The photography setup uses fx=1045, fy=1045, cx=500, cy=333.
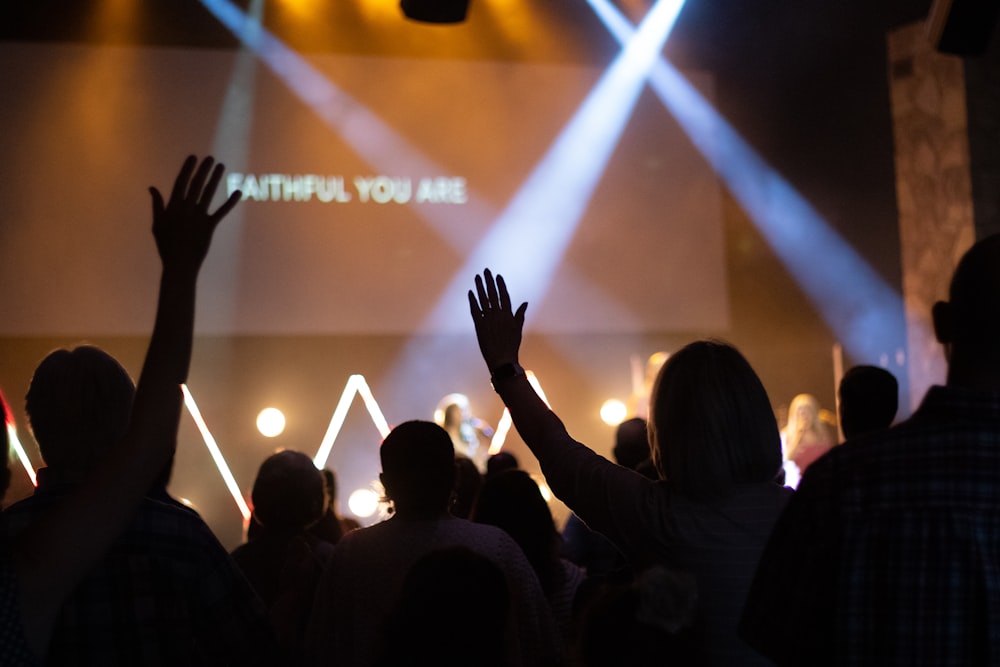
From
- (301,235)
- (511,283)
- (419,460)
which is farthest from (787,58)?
(419,460)

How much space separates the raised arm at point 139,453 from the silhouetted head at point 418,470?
3.10 feet

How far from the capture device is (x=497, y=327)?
1.76 meters

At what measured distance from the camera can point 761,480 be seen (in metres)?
1.56

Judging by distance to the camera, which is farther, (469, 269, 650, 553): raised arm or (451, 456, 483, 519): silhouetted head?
(451, 456, 483, 519): silhouetted head

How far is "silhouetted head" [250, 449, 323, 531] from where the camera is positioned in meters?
2.66

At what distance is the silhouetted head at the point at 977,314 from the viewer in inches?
44.6

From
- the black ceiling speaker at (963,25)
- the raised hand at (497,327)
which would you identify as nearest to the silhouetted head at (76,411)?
the raised hand at (497,327)

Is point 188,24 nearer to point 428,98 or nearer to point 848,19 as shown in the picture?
point 428,98

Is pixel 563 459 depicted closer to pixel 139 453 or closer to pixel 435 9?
pixel 139 453

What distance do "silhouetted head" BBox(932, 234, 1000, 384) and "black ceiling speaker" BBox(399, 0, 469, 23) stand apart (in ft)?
13.8

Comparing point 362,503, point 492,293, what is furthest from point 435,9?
point 362,503

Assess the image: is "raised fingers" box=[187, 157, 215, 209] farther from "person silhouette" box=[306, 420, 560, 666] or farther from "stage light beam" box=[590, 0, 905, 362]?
"stage light beam" box=[590, 0, 905, 362]

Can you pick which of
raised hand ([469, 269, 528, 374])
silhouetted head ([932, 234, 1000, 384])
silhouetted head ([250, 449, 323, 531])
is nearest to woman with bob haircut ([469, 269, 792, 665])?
raised hand ([469, 269, 528, 374])

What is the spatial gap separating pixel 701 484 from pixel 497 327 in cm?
45
